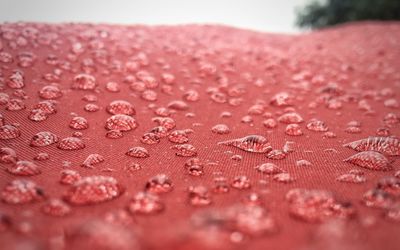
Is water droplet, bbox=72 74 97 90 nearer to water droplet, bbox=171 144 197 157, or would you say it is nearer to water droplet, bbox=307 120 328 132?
water droplet, bbox=171 144 197 157

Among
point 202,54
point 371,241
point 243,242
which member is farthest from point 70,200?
point 202,54

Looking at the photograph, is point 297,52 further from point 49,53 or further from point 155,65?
point 49,53

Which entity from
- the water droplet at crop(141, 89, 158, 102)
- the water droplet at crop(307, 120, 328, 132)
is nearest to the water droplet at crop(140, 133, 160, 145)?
the water droplet at crop(141, 89, 158, 102)

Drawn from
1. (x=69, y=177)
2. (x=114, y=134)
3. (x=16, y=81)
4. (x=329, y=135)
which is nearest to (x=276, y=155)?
(x=329, y=135)

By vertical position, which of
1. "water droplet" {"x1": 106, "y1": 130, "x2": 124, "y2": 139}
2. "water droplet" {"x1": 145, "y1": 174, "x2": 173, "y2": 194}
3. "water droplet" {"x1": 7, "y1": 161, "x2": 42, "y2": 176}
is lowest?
"water droplet" {"x1": 145, "y1": 174, "x2": 173, "y2": 194}

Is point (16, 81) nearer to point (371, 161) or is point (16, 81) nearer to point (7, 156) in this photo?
point (7, 156)
